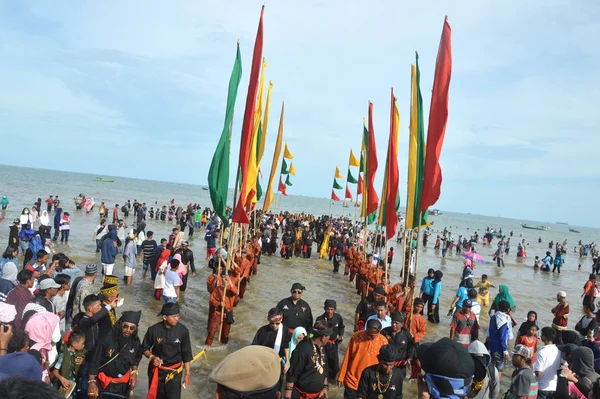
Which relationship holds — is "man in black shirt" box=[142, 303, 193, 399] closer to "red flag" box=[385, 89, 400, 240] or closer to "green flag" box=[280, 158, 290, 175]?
"red flag" box=[385, 89, 400, 240]

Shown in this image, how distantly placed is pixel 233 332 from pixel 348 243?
12914mm

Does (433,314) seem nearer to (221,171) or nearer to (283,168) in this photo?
(221,171)

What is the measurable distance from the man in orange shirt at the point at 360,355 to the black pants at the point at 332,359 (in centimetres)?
96

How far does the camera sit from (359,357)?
17.3 ft

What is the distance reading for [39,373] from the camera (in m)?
2.90

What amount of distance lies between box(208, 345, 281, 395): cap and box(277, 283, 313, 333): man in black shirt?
3836 mm

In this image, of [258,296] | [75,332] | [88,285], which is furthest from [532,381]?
[258,296]

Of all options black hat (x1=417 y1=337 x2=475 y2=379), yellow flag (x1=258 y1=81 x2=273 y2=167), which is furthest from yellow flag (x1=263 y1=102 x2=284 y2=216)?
black hat (x1=417 y1=337 x2=475 y2=379)

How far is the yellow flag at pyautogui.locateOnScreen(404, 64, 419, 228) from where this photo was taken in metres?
9.98

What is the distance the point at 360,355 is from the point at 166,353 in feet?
7.60

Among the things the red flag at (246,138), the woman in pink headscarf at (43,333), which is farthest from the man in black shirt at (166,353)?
the red flag at (246,138)

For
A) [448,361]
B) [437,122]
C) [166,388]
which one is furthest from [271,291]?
[448,361]

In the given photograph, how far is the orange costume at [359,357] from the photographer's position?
207 inches

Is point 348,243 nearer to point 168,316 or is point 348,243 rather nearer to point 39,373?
point 168,316
